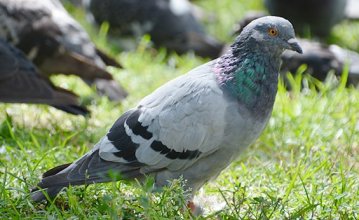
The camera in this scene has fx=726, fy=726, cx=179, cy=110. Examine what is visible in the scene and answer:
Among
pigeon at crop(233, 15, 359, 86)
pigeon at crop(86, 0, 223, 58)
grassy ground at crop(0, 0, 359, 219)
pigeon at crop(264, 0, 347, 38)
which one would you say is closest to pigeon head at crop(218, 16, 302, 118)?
grassy ground at crop(0, 0, 359, 219)

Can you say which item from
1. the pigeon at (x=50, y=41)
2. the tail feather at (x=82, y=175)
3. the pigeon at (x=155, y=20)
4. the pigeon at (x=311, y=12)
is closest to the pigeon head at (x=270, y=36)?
the tail feather at (x=82, y=175)

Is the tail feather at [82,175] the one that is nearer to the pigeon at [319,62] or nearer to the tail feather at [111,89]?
the tail feather at [111,89]

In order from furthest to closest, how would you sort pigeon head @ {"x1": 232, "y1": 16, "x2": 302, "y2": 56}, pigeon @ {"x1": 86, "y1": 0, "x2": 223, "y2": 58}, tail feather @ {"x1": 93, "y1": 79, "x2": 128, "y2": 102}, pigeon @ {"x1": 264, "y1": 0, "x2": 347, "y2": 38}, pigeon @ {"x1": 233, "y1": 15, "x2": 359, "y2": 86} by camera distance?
pigeon @ {"x1": 264, "y1": 0, "x2": 347, "y2": 38}
pigeon @ {"x1": 86, "y1": 0, "x2": 223, "y2": 58}
pigeon @ {"x1": 233, "y1": 15, "x2": 359, "y2": 86}
tail feather @ {"x1": 93, "y1": 79, "x2": 128, "y2": 102}
pigeon head @ {"x1": 232, "y1": 16, "x2": 302, "y2": 56}

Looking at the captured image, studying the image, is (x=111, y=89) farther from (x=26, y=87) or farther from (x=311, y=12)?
(x=311, y=12)

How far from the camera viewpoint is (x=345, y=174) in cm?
439

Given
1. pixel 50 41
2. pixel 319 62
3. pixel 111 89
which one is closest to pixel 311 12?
pixel 319 62

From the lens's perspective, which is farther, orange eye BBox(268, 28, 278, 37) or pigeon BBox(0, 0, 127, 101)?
pigeon BBox(0, 0, 127, 101)

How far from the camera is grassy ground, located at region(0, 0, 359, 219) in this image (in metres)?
3.71

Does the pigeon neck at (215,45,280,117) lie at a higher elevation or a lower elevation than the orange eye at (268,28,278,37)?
lower

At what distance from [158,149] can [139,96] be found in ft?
9.23

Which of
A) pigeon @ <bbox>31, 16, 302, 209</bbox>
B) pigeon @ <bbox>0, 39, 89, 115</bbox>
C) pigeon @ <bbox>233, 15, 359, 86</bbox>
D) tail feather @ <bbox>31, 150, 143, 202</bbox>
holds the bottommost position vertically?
tail feather @ <bbox>31, 150, 143, 202</bbox>

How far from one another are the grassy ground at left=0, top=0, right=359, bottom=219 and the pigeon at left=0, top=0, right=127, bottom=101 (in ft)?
0.69

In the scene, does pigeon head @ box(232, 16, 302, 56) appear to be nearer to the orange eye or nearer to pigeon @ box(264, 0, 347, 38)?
the orange eye

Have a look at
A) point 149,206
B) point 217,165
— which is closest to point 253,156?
point 217,165
